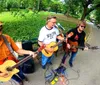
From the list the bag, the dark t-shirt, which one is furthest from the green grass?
the dark t-shirt

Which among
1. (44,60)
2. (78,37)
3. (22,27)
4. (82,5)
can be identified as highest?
(78,37)

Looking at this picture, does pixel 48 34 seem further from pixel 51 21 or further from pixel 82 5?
pixel 82 5

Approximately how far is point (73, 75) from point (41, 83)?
117cm

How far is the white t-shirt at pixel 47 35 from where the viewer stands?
23.1 feet

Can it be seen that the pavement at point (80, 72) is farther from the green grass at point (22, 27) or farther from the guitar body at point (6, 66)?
the green grass at point (22, 27)

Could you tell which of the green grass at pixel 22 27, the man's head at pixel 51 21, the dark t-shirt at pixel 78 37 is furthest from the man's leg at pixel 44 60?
the green grass at pixel 22 27

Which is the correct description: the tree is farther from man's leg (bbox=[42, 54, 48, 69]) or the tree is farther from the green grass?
man's leg (bbox=[42, 54, 48, 69])

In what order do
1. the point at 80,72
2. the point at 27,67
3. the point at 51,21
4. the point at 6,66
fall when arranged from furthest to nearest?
the point at 80,72 → the point at 27,67 → the point at 51,21 → the point at 6,66

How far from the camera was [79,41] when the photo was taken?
746cm

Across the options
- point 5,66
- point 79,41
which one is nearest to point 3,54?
point 5,66

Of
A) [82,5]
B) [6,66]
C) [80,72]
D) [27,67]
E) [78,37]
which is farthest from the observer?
[82,5]

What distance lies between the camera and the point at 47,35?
23.3ft

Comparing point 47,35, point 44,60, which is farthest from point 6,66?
point 44,60

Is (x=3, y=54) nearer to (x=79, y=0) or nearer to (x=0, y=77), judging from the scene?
(x=0, y=77)
